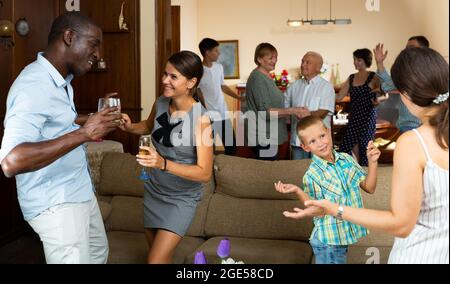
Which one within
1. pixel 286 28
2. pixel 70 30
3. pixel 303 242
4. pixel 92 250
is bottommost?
pixel 303 242

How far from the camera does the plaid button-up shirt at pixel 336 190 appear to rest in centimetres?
236

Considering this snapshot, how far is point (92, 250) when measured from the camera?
7.34ft

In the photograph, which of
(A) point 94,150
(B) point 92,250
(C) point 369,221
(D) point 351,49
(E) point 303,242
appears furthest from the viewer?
(D) point 351,49

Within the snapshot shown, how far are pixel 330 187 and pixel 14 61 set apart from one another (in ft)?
9.88

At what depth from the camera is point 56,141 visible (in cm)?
173

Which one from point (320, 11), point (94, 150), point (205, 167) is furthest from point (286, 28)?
point (205, 167)

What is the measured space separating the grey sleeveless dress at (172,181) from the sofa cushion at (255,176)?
846 millimetres

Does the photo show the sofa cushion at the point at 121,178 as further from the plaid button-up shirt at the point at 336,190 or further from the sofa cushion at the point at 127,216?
the plaid button-up shirt at the point at 336,190

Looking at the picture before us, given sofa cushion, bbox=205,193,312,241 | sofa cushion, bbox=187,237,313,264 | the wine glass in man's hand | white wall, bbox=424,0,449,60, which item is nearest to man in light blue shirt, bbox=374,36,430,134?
sofa cushion, bbox=205,193,312,241

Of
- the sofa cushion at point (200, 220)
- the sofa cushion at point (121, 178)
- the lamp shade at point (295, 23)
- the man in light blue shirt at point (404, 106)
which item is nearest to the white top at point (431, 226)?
the sofa cushion at point (200, 220)

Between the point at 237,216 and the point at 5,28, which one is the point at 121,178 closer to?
the point at 237,216

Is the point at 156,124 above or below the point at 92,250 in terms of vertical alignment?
above

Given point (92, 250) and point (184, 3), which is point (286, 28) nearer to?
point (184, 3)

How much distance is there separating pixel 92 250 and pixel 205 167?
0.57 meters
